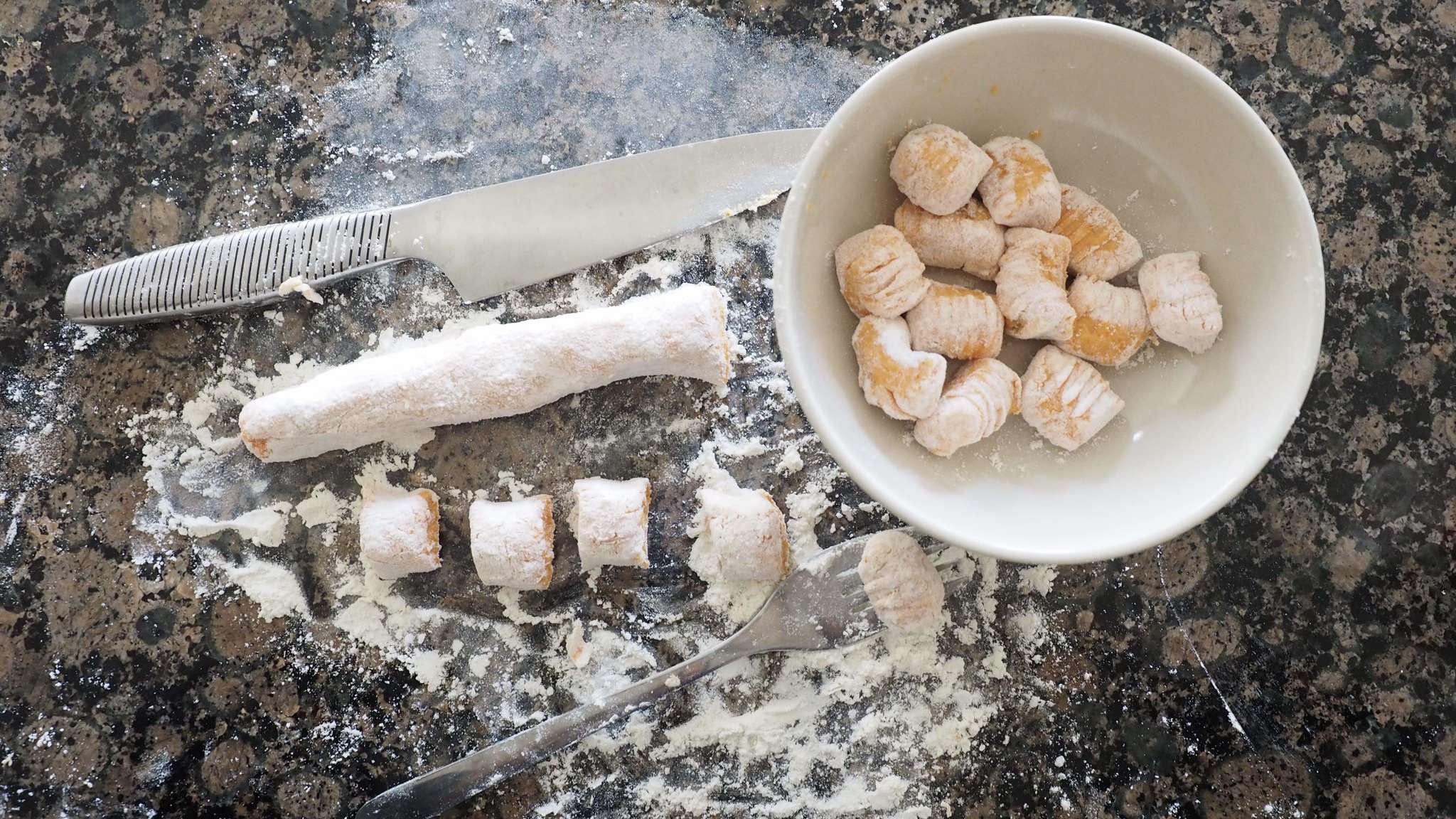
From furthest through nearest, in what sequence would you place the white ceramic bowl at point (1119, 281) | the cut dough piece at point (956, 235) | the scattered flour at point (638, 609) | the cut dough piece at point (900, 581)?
the scattered flour at point (638, 609) < the cut dough piece at point (900, 581) < the cut dough piece at point (956, 235) < the white ceramic bowl at point (1119, 281)

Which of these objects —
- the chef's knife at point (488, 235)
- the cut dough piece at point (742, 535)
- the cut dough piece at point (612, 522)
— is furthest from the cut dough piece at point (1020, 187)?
the cut dough piece at point (612, 522)

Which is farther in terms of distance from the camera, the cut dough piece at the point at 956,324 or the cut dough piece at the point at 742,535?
the cut dough piece at the point at 742,535

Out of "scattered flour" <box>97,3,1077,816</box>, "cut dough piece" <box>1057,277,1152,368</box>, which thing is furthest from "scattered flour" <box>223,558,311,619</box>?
"cut dough piece" <box>1057,277,1152,368</box>

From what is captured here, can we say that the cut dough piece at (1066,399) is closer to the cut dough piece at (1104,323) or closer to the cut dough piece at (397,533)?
the cut dough piece at (1104,323)

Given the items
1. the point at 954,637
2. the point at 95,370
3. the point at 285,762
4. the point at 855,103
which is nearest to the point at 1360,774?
the point at 954,637

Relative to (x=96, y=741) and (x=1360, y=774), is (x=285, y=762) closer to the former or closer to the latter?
(x=96, y=741)

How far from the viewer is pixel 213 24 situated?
162 cm

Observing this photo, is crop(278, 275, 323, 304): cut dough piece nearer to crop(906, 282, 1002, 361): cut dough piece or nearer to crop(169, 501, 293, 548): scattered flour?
crop(169, 501, 293, 548): scattered flour

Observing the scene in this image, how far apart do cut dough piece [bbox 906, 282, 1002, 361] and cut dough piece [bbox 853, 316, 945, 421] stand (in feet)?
0.08

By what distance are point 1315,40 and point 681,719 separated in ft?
4.79

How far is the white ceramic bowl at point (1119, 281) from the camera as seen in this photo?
1223 mm

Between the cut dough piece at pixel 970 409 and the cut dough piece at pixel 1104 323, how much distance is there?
4.1 inches

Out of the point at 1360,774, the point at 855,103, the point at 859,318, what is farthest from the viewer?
the point at 1360,774

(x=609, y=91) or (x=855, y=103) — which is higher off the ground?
(x=855, y=103)
